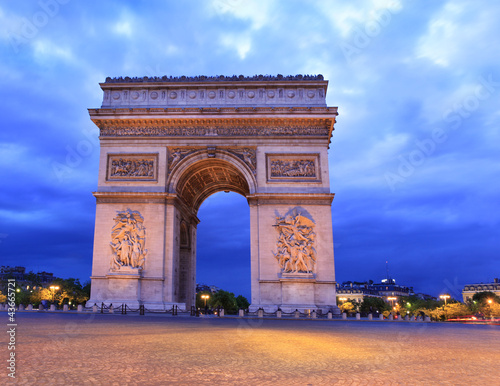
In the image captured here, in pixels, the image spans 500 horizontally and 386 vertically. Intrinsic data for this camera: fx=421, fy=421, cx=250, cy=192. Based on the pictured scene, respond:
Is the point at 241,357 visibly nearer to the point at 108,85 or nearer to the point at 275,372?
the point at 275,372

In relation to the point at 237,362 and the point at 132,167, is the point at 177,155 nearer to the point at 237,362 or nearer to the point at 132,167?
the point at 132,167

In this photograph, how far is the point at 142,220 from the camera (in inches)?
1075

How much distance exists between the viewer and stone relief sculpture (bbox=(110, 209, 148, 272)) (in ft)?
87.0

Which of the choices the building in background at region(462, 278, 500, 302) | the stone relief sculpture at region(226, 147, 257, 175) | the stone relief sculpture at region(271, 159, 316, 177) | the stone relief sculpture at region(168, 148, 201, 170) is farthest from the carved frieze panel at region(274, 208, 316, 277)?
the building in background at region(462, 278, 500, 302)

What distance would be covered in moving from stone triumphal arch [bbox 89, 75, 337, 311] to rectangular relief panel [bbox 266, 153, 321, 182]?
0.07 meters

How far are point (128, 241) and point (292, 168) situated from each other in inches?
460

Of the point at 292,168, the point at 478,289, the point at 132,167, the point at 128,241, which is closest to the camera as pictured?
the point at 128,241

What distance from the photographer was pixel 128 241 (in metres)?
26.8

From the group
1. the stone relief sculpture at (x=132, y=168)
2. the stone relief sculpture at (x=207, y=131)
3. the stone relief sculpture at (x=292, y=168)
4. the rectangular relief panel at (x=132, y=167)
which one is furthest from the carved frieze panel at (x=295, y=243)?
the stone relief sculpture at (x=132, y=168)

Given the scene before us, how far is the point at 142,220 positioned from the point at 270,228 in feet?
27.3

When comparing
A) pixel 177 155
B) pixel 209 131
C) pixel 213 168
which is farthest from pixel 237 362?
pixel 213 168

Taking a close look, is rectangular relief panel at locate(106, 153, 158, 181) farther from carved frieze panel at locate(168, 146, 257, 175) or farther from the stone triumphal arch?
carved frieze panel at locate(168, 146, 257, 175)

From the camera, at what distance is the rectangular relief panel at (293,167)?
28.0 metres

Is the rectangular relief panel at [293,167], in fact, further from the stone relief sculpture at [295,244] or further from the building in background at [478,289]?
the building in background at [478,289]
